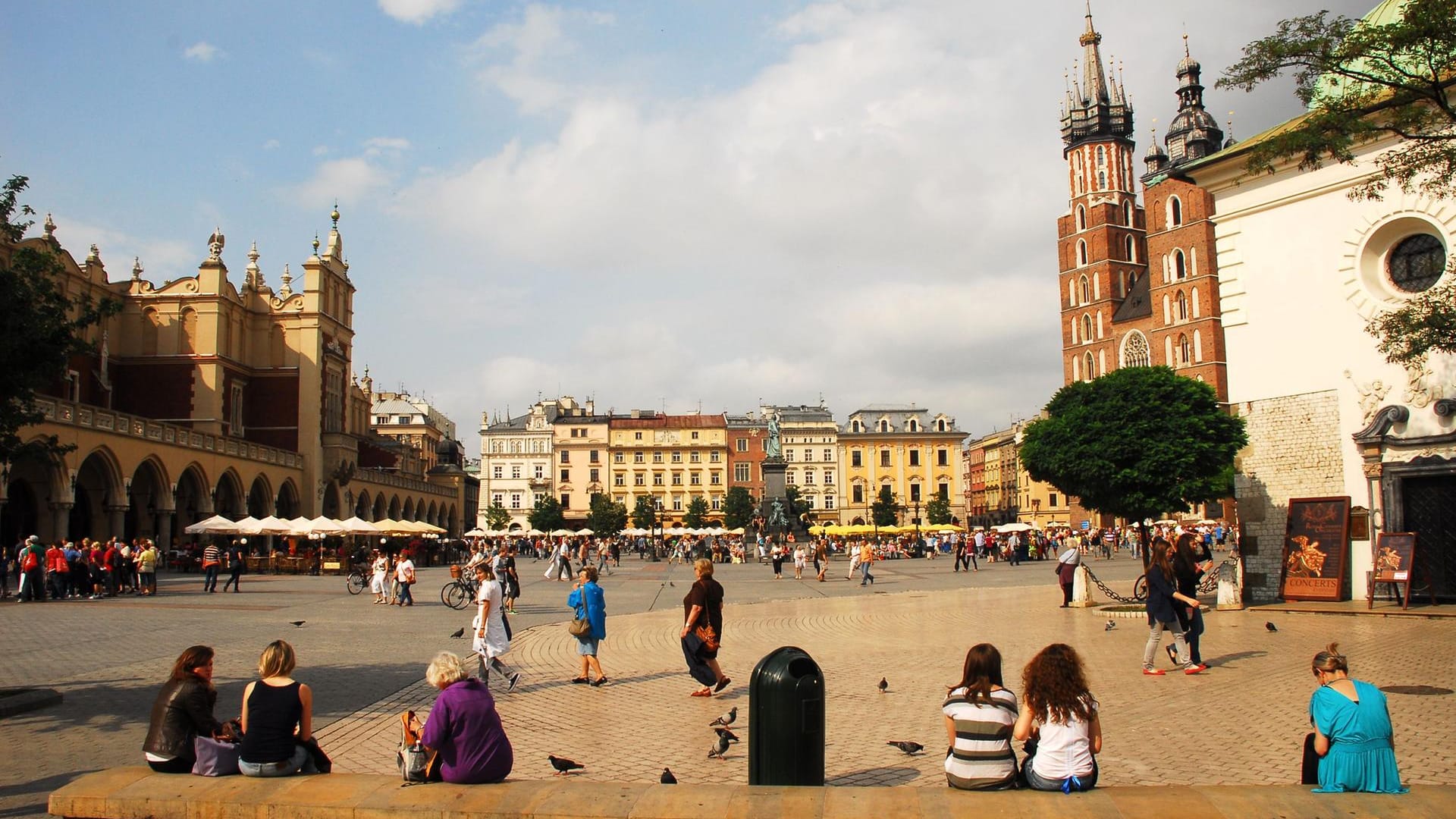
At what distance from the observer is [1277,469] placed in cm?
2038

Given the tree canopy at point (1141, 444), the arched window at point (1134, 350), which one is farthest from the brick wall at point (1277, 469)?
the arched window at point (1134, 350)

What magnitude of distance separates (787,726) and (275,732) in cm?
302

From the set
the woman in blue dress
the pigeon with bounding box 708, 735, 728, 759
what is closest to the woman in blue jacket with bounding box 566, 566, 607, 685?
the pigeon with bounding box 708, 735, 728, 759

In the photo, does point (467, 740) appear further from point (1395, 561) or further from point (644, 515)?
point (644, 515)

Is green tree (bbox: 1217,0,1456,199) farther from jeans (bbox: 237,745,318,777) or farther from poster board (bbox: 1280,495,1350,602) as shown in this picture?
jeans (bbox: 237,745,318,777)

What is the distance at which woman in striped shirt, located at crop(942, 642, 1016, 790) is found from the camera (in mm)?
5574

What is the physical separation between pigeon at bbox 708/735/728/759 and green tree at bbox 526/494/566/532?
8760cm

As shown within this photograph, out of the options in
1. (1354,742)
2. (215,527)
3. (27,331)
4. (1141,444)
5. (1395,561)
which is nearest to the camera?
(1354,742)

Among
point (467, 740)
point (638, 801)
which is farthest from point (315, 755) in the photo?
point (638, 801)

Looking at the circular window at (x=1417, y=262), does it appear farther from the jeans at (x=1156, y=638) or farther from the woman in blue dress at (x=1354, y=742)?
the woman in blue dress at (x=1354, y=742)

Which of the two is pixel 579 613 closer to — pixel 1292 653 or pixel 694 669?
pixel 694 669

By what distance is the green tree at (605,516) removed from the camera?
309ft

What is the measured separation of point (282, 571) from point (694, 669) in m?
34.4

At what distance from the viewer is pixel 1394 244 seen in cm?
1955
